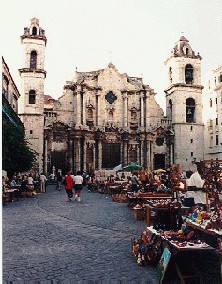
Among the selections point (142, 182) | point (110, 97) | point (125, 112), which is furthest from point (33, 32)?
point (142, 182)

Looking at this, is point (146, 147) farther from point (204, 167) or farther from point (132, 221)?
point (204, 167)

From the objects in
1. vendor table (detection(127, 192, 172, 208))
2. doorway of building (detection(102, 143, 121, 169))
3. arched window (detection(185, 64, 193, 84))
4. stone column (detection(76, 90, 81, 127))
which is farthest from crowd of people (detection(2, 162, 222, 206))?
arched window (detection(185, 64, 193, 84))

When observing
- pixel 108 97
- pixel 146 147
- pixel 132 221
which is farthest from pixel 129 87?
pixel 132 221

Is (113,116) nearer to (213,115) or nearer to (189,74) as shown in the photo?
(189,74)

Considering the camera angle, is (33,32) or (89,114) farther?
(89,114)

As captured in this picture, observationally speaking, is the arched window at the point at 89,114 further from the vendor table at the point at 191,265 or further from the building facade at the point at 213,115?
the vendor table at the point at 191,265

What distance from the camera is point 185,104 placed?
30062mm

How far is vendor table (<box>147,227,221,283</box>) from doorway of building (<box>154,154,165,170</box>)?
83.1ft

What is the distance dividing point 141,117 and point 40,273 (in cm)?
2616

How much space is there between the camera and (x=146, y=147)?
29.4m

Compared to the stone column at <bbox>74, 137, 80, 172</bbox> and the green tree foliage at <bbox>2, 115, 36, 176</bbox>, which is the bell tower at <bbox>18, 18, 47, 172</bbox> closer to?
the stone column at <bbox>74, 137, 80, 172</bbox>

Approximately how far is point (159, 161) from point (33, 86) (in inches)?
513

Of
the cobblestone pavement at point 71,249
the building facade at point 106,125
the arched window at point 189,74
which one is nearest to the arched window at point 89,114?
the building facade at point 106,125

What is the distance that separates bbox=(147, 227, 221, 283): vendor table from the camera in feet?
14.4
